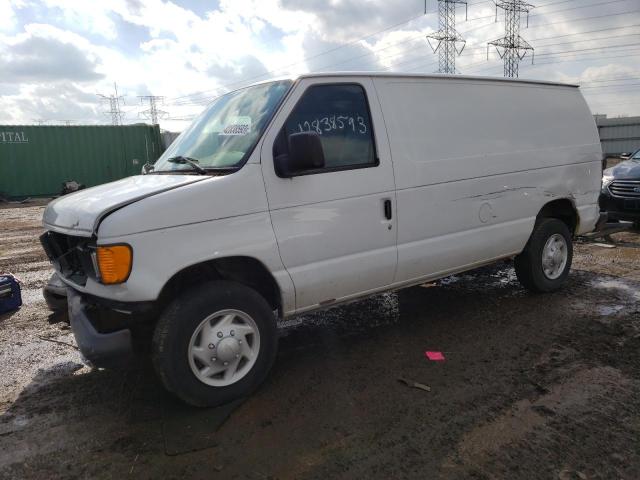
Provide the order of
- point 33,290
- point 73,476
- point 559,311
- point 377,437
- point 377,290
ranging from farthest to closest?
1. point 33,290
2. point 559,311
3. point 377,290
4. point 377,437
5. point 73,476

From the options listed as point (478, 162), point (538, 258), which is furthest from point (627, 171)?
point (478, 162)

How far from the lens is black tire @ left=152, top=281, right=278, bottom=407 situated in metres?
3.03

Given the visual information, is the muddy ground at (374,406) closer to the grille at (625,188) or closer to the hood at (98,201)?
the hood at (98,201)

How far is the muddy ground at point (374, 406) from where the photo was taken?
268 centimetres

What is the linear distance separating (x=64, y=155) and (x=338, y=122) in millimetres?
20666

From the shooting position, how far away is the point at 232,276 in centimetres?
348

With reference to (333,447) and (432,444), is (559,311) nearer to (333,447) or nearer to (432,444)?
(432,444)

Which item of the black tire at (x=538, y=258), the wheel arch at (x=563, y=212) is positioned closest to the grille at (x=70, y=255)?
the black tire at (x=538, y=258)

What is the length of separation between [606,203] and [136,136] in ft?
64.2

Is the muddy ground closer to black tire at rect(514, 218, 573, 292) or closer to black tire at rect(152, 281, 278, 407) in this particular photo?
black tire at rect(152, 281, 278, 407)

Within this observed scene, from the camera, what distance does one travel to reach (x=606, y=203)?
29.6 feet

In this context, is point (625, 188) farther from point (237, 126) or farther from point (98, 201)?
point (98, 201)

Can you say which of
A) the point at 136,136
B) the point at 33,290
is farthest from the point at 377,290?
the point at 136,136

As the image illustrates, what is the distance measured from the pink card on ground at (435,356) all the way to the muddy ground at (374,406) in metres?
0.07
